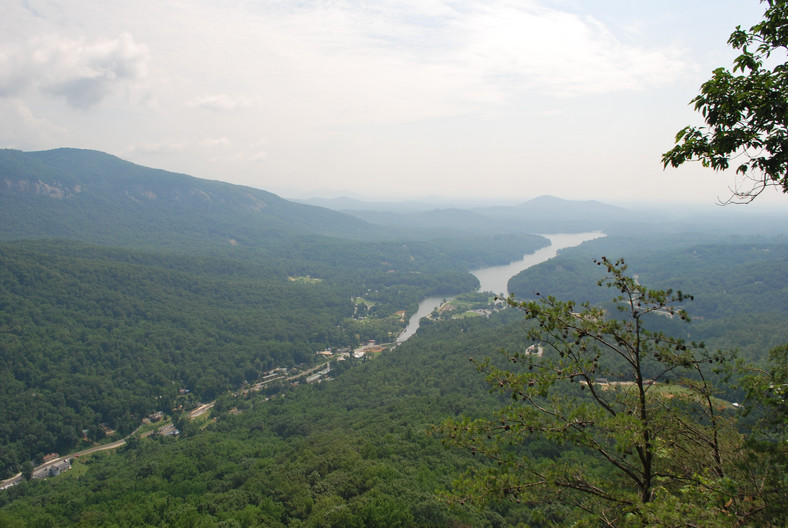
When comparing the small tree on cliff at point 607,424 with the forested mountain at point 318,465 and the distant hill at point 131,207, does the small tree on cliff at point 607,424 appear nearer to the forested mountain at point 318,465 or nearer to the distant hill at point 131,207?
the forested mountain at point 318,465

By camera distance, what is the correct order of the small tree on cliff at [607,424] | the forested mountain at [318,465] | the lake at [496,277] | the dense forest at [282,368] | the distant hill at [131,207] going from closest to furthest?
1. the small tree on cliff at [607,424]
2. the forested mountain at [318,465]
3. the dense forest at [282,368]
4. the lake at [496,277]
5. the distant hill at [131,207]

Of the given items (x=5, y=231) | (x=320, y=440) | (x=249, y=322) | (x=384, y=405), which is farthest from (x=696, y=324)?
(x=5, y=231)

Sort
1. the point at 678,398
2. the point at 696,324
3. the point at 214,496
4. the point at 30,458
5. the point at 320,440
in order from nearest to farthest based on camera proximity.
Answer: the point at 678,398
the point at 214,496
the point at 320,440
the point at 30,458
the point at 696,324

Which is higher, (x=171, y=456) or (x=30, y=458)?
(x=171, y=456)

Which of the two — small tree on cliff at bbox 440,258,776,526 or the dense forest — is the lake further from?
small tree on cliff at bbox 440,258,776,526

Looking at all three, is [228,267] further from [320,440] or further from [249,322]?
[320,440]

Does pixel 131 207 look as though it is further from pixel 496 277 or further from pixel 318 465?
pixel 318 465

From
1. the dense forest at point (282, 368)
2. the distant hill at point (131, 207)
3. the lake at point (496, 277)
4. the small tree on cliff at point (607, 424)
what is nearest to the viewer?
the small tree on cliff at point (607, 424)

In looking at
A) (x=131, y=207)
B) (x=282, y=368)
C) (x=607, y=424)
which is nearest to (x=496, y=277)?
(x=282, y=368)

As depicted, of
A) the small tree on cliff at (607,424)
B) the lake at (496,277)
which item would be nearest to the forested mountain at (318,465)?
the small tree on cliff at (607,424)
